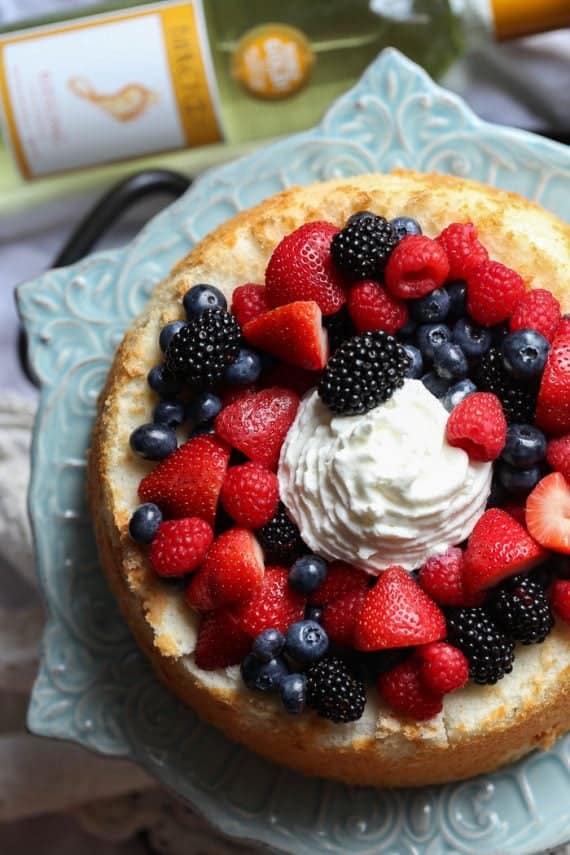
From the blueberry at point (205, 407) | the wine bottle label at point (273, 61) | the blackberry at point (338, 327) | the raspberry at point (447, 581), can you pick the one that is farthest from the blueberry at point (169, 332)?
the wine bottle label at point (273, 61)

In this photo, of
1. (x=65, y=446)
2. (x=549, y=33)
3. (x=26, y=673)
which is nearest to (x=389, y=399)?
(x=65, y=446)

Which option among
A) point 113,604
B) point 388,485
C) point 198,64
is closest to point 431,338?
point 388,485

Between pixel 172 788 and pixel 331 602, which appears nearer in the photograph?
pixel 331 602

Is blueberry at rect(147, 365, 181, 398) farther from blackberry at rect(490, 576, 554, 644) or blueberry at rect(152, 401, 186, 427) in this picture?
blackberry at rect(490, 576, 554, 644)

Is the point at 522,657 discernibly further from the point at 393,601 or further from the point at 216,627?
the point at 216,627

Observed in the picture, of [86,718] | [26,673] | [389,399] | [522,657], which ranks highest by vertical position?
[389,399]

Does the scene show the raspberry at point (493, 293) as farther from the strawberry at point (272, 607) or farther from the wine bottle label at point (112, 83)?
the wine bottle label at point (112, 83)

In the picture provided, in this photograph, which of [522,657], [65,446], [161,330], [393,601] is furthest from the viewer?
[65,446]
